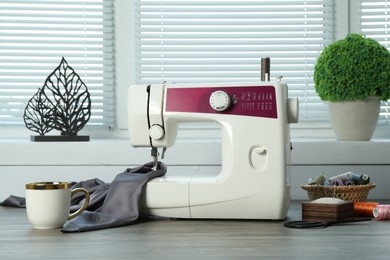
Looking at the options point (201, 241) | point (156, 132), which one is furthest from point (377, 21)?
point (201, 241)

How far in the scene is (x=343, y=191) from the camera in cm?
209

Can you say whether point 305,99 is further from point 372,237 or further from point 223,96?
point 372,237

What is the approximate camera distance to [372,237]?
1.62m

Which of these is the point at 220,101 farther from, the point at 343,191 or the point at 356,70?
the point at 356,70

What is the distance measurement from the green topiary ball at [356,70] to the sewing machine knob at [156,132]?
3.04ft

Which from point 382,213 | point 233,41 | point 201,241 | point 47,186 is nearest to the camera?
point 201,241

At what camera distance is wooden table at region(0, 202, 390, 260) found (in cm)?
143

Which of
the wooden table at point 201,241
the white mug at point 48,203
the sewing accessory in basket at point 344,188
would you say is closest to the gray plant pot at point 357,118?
the sewing accessory in basket at point 344,188

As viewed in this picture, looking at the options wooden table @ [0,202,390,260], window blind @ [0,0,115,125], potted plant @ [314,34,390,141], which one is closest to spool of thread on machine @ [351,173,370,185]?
wooden table @ [0,202,390,260]

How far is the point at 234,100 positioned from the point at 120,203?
39 cm

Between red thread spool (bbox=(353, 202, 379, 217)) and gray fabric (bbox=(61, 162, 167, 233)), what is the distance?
52 cm

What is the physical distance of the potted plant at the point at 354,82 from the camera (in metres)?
2.62

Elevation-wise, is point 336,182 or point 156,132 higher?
point 156,132

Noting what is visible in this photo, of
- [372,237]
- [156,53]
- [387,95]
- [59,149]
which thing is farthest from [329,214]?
[156,53]
